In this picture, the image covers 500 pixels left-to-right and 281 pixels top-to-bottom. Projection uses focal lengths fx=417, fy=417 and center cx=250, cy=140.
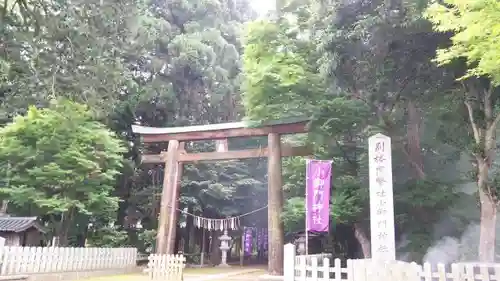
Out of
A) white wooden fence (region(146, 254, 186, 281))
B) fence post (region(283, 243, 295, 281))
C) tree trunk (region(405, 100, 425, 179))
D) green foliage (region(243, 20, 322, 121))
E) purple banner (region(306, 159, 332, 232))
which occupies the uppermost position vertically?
green foliage (region(243, 20, 322, 121))

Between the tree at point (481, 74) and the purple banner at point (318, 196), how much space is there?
3608 mm

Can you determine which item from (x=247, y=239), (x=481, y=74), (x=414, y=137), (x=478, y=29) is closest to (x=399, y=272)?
(x=481, y=74)

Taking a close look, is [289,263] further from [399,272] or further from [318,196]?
[318,196]

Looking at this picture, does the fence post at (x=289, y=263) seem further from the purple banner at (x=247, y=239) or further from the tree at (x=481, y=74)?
the purple banner at (x=247, y=239)

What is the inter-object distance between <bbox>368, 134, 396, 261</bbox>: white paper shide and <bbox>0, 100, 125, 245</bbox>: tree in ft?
30.7

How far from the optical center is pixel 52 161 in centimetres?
1420

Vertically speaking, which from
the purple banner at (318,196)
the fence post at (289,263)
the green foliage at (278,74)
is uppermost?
the green foliage at (278,74)

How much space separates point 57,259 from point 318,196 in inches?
310

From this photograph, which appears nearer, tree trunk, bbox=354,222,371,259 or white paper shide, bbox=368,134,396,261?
white paper shide, bbox=368,134,396,261

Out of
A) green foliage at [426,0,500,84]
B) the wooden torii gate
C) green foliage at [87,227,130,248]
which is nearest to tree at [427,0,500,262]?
green foliage at [426,0,500,84]

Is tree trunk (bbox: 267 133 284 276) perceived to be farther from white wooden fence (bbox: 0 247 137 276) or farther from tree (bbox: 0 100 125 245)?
tree (bbox: 0 100 125 245)

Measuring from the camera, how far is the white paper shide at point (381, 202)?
28.8 ft

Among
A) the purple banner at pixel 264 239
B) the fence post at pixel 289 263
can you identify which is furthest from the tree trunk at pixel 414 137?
the purple banner at pixel 264 239

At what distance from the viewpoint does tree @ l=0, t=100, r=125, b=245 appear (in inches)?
544
